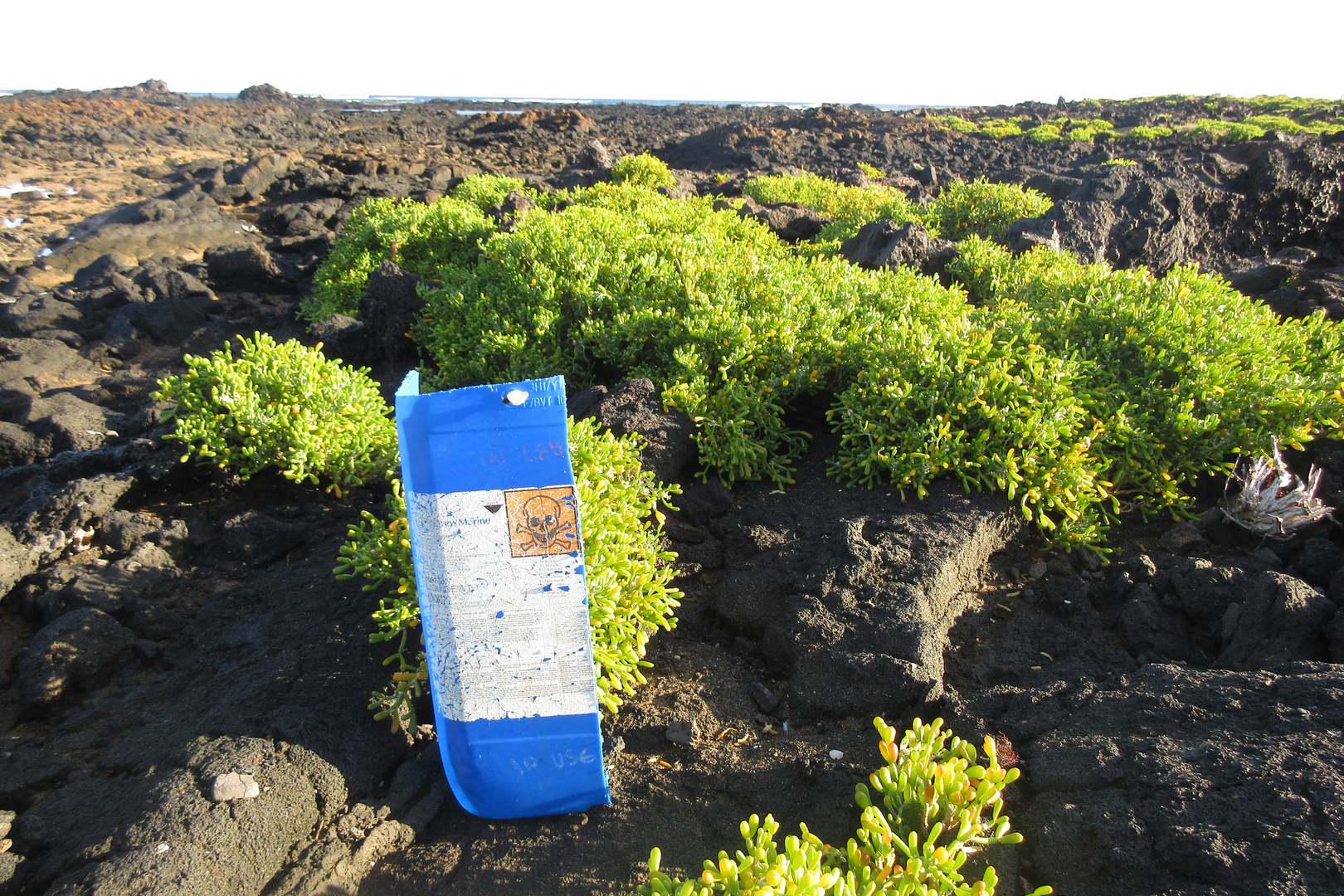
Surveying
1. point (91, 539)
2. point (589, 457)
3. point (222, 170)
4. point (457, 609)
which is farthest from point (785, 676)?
point (222, 170)

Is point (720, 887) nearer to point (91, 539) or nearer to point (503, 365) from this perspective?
point (91, 539)

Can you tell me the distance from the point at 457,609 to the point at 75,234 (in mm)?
19456

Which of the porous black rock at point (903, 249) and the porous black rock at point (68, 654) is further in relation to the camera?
the porous black rock at point (903, 249)

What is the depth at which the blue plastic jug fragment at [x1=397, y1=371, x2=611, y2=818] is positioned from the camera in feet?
6.61

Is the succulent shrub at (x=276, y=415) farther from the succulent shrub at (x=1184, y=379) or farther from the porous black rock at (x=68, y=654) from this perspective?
the succulent shrub at (x=1184, y=379)

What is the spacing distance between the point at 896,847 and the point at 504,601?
139 centimetres

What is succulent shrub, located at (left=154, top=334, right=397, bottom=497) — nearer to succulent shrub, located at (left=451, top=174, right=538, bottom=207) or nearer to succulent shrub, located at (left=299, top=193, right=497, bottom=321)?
succulent shrub, located at (left=299, top=193, right=497, bottom=321)

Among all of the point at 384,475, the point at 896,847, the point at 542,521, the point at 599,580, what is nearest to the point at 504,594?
the point at 542,521

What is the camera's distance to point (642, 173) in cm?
1325

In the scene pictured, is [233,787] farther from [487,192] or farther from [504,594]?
[487,192]

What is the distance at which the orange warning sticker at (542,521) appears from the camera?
2.08 metres

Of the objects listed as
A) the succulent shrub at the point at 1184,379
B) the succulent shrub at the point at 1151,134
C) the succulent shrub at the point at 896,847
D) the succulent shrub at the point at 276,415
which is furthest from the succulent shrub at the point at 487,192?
the succulent shrub at the point at 1151,134

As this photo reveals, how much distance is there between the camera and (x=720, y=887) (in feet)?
5.90

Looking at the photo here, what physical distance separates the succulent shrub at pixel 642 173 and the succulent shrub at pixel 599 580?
1069 centimetres
